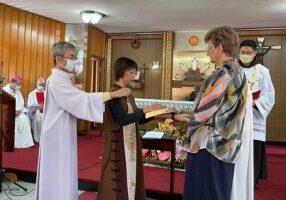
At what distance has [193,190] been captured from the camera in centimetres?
194

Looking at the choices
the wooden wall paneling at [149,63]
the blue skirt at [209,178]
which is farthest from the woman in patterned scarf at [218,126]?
the wooden wall paneling at [149,63]

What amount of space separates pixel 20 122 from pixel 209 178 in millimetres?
5239

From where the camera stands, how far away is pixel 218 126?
1859mm

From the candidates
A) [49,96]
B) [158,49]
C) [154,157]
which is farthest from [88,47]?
[49,96]

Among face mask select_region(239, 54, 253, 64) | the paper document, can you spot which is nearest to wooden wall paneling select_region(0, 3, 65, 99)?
face mask select_region(239, 54, 253, 64)

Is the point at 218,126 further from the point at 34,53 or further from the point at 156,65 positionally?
the point at 156,65

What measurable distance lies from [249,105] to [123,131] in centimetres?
94

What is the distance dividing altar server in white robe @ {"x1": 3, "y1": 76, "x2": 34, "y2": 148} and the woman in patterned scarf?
491 cm

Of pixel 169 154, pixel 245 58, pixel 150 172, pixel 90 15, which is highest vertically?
pixel 90 15

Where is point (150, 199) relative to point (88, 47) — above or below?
below

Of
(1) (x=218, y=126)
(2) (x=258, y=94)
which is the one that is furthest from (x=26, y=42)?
(1) (x=218, y=126)

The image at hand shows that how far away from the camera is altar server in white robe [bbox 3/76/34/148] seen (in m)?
6.15

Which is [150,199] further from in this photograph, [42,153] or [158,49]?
[158,49]

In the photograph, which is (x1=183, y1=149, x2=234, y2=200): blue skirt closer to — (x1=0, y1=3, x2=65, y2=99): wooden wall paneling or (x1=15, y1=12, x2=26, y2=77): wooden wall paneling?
(x1=0, y1=3, x2=65, y2=99): wooden wall paneling
